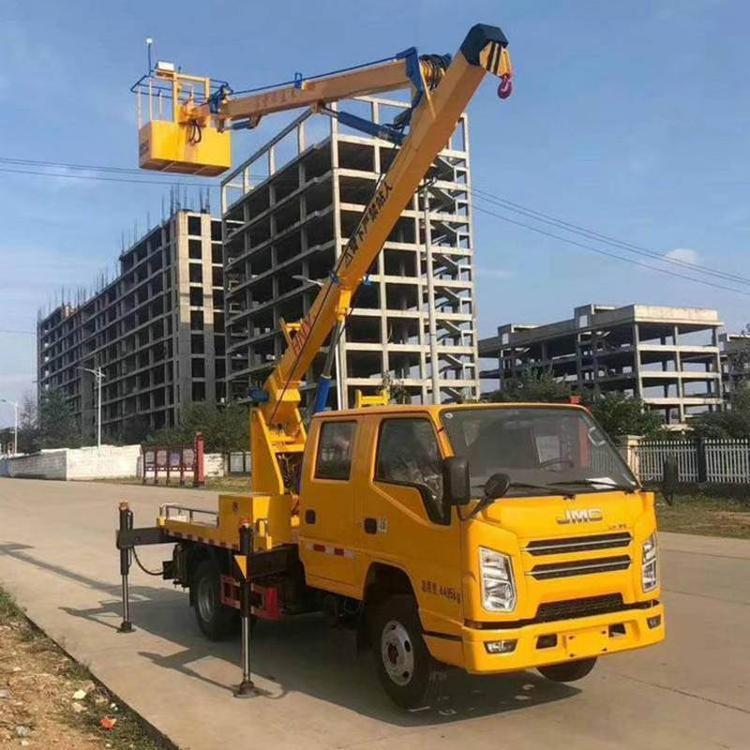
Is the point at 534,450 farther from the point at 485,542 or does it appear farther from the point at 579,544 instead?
the point at 485,542

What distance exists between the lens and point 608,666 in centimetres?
719

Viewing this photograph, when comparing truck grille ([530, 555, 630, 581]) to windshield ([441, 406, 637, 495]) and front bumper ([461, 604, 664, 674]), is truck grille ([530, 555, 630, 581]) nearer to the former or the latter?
front bumper ([461, 604, 664, 674])

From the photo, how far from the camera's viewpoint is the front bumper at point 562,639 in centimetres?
517

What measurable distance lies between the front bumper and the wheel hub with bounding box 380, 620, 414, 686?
726mm

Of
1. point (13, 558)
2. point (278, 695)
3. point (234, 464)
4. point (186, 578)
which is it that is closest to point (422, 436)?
point (278, 695)

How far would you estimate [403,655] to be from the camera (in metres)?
5.86

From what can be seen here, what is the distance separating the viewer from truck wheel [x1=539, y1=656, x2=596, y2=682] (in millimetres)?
6500

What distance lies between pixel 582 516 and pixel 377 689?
2288mm

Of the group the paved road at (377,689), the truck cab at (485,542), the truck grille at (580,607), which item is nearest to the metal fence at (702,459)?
the paved road at (377,689)

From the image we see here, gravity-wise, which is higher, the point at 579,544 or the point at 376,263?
the point at 376,263

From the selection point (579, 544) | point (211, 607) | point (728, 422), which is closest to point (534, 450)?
point (579, 544)

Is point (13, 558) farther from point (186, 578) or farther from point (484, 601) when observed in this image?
point (484, 601)

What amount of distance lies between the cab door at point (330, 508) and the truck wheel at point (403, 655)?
45 centimetres

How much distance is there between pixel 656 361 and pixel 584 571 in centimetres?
10480
